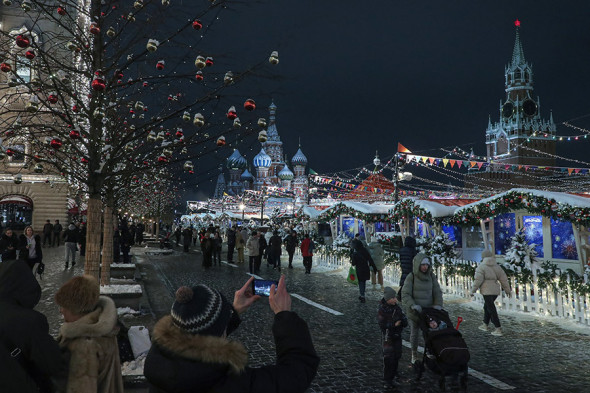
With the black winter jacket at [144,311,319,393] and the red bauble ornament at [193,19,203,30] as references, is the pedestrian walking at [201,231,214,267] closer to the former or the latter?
the red bauble ornament at [193,19,203,30]

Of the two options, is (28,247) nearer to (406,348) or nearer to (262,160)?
(406,348)

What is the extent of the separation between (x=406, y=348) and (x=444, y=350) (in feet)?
8.15

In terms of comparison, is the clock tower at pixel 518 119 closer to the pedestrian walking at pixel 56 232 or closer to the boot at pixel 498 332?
the pedestrian walking at pixel 56 232

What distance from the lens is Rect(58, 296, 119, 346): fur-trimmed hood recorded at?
2.89 meters

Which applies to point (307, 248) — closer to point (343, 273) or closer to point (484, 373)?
point (343, 273)

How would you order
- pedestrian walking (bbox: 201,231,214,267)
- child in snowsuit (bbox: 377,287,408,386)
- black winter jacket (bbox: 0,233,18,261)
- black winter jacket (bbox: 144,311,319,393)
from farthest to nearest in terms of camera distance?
pedestrian walking (bbox: 201,231,214,267), black winter jacket (bbox: 0,233,18,261), child in snowsuit (bbox: 377,287,408,386), black winter jacket (bbox: 144,311,319,393)

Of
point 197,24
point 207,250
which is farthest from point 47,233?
point 197,24

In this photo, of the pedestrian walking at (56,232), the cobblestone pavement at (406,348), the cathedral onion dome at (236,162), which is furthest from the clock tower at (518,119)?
the cobblestone pavement at (406,348)

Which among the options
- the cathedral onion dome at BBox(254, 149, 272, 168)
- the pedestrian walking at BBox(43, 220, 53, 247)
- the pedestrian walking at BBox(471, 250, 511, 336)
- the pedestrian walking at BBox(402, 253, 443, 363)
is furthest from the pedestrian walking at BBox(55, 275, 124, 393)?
the cathedral onion dome at BBox(254, 149, 272, 168)

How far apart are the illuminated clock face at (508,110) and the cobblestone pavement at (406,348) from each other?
123 m

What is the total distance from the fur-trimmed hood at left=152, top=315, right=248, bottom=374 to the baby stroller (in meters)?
4.15

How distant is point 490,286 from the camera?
8.59m

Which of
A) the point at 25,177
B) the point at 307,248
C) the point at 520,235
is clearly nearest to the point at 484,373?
the point at 520,235

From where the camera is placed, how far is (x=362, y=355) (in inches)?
279
